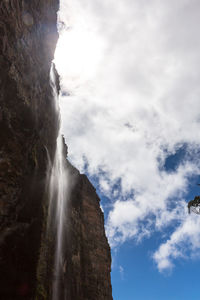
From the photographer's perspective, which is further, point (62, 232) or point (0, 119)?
point (62, 232)

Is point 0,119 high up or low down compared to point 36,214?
up

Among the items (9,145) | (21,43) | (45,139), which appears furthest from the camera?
(45,139)

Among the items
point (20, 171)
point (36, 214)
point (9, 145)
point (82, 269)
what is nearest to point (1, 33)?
point (9, 145)

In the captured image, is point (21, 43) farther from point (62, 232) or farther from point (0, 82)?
point (62, 232)

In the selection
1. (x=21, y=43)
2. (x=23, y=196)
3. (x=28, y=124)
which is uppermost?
(x=21, y=43)

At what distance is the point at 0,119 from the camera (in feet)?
34.6

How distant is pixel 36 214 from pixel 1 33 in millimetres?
8797

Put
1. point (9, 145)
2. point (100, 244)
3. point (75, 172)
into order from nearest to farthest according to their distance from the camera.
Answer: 1. point (9, 145)
2. point (100, 244)
3. point (75, 172)

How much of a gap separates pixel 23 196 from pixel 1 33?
7857 mm

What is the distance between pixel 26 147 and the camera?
12.2 metres

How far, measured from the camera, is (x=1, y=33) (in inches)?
397

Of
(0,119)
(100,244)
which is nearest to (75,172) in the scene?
(100,244)

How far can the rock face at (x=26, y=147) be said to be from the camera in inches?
381

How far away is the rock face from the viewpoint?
9668 mm
